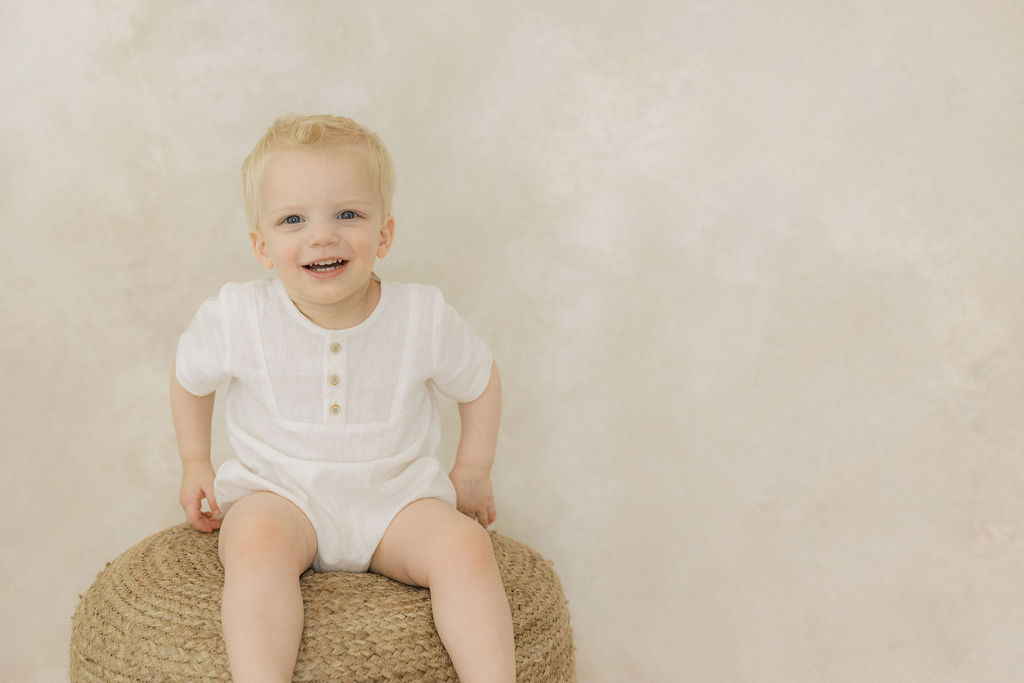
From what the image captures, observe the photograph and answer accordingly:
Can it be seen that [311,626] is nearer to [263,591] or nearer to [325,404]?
[263,591]

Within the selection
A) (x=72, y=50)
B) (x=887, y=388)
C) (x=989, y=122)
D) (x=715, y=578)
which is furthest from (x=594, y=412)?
(x=72, y=50)

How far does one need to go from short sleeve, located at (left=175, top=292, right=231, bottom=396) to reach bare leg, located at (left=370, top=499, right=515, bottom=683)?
1.17ft

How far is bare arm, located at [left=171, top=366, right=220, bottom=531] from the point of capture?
162cm

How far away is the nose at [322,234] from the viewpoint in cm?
145

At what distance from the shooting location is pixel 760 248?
200 cm

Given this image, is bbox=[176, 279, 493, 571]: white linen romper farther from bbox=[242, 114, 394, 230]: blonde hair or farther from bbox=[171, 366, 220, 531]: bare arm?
bbox=[242, 114, 394, 230]: blonde hair

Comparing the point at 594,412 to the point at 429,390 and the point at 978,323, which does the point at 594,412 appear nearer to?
the point at 429,390

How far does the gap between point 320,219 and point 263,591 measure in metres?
0.52

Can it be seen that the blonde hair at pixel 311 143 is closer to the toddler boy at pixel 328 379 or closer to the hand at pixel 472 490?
the toddler boy at pixel 328 379

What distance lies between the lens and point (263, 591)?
1277 mm

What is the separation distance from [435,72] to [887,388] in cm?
107

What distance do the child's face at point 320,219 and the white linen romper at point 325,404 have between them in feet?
0.27

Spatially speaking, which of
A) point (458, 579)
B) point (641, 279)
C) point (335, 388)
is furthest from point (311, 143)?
A: point (641, 279)

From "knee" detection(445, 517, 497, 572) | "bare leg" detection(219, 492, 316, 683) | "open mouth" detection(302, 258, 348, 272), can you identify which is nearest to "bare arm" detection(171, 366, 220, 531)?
"bare leg" detection(219, 492, 316, 683)
